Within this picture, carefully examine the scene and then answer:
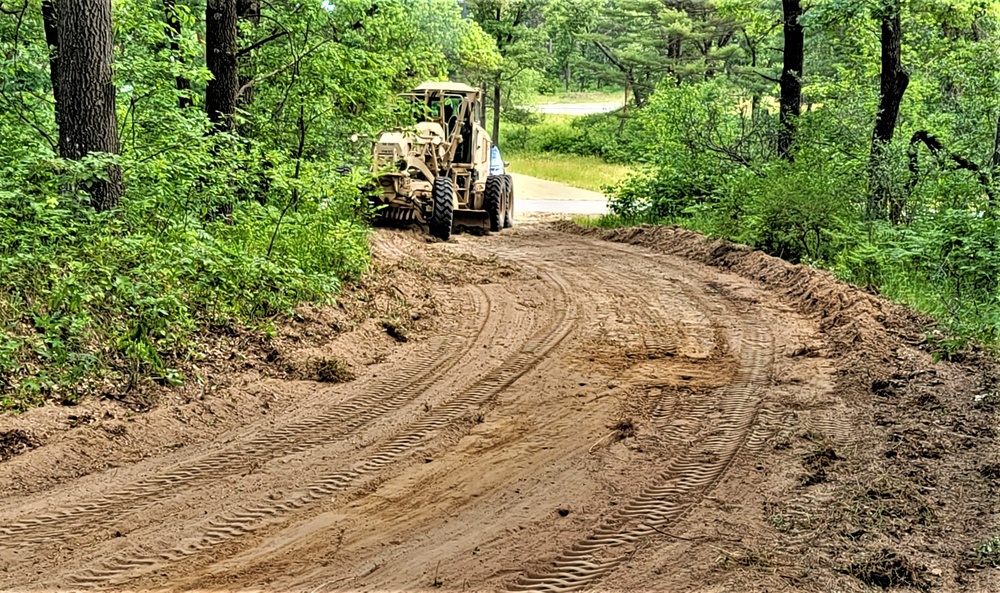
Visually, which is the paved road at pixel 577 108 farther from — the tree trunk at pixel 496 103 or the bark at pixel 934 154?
the bark at pixel 934 154

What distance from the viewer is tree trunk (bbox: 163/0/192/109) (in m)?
9.04

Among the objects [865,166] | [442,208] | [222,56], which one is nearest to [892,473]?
[865,166]

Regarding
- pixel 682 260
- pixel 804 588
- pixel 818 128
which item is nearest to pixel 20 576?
pixel 804 588

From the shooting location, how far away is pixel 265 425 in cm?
607

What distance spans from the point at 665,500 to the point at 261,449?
2649 millimetres

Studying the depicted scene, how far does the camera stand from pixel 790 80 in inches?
667

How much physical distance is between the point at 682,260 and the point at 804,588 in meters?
10.5

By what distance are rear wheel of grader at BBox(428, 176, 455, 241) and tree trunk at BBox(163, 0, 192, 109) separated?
16.0 ft

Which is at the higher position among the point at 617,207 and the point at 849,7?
the point at 849,7

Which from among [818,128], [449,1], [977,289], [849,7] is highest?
[449,1]

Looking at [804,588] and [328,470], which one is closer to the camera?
[804,588]

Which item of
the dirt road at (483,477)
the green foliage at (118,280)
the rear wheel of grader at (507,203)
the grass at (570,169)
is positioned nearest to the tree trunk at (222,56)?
the green foliage at (118,280)

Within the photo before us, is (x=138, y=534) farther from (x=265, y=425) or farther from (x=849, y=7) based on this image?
(x=849, y=7)

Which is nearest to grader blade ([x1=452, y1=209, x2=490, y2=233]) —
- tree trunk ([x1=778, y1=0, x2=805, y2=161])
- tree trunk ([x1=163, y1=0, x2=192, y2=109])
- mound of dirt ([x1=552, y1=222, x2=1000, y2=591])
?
tree trunk ([x1=778, y1=0, x2=805, y2=161])
